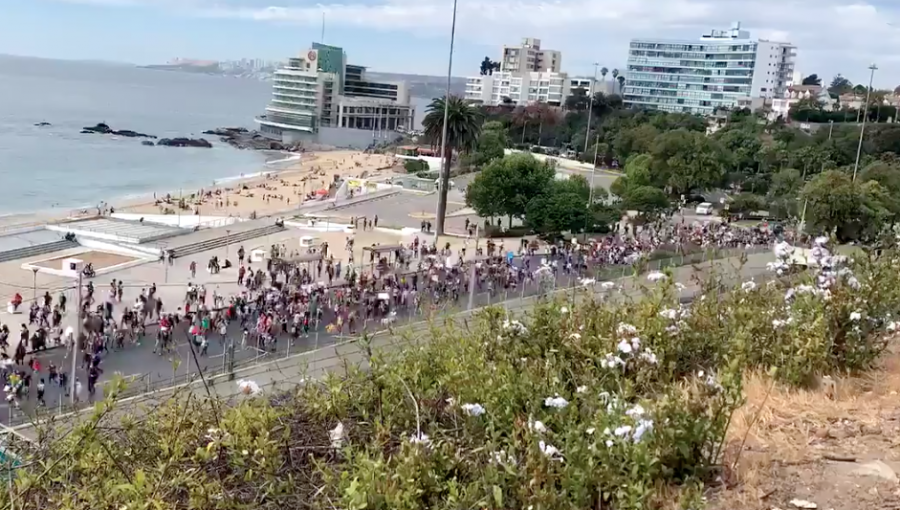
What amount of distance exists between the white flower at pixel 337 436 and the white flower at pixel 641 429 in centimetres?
145

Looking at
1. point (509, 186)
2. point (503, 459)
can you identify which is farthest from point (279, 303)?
point (509, 186)

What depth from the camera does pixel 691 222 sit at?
40.0m

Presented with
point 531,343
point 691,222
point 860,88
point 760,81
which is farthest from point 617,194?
point 760,81

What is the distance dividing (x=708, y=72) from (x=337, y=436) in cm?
11795

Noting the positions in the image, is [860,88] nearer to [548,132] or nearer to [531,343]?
[548,132]

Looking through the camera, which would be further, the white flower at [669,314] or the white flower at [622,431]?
the white flower at [669,314]

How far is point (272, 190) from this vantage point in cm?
5234

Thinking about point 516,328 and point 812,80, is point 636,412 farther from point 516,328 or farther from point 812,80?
point 812,80

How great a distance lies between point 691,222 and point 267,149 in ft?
198

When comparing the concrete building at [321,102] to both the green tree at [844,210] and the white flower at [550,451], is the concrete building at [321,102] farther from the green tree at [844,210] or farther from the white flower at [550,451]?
the white flower at [550,451]

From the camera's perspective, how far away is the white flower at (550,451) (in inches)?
136

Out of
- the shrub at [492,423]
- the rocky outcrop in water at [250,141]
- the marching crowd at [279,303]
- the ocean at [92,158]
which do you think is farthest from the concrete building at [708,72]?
the shrub at [492,423]

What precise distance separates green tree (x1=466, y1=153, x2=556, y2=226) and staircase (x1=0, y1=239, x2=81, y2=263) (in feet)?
52.2

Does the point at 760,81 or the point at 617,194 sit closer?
the point at 617,194
